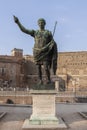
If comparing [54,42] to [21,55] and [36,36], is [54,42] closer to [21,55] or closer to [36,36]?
[36,36]

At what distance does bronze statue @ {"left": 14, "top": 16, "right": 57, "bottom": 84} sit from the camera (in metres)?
→ 15.0

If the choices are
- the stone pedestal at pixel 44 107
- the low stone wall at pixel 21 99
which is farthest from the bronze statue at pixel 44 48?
the low stone wall at pixel 21 99

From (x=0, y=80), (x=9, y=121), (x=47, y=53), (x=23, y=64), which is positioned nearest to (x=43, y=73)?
(x=47, y=53)

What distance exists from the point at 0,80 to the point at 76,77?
1412 cm

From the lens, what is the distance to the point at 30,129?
13.4 metres

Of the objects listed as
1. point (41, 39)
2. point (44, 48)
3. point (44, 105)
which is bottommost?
point (44, 105)

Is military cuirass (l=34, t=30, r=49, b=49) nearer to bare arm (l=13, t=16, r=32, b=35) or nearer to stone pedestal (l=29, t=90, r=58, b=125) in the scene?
bare arm (l=13, t=16, r=32, b=35)

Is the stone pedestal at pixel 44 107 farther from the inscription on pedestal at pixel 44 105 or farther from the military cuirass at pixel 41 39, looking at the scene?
the military cuirass at pixel 41 39

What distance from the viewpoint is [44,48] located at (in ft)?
49.2

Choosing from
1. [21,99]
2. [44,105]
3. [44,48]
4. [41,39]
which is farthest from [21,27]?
[21,99]

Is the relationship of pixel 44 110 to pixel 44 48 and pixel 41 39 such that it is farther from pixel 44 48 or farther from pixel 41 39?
pixel 41 39

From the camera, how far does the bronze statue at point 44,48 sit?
49.4 ft

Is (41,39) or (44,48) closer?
(44,48)

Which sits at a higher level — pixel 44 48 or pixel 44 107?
pixel 44 48
